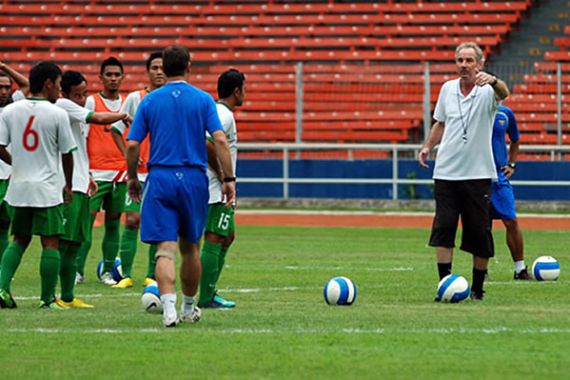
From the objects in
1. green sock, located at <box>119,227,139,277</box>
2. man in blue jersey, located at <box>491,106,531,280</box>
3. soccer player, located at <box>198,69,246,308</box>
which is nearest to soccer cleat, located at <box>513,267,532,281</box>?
man in blue jersey, located at <box>491,106,531,280</box>

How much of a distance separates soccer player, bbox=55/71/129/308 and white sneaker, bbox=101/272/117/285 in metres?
1.88

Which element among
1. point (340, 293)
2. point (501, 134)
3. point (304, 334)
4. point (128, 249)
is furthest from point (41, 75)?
point (501, 134)

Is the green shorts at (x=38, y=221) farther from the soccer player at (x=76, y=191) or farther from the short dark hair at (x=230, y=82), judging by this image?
the short dark hair at (x=230, y=82)

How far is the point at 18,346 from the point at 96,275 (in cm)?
695

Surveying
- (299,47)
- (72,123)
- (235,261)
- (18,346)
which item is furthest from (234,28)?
(18,346)

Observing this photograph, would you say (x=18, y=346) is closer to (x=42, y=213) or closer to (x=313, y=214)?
(x=42, y=213)

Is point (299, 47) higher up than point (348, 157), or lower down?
higher up

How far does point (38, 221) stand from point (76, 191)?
1288 mm

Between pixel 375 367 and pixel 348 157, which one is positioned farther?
pixel 348 157

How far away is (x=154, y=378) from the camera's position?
26.5 feet

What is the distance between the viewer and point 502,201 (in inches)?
612

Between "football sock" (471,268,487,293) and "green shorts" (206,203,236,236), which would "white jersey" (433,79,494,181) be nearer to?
"football sock" (471,268,487,293)

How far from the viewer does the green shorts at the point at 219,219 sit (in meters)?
11.9

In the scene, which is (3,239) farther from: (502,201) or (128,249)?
(502,201)
